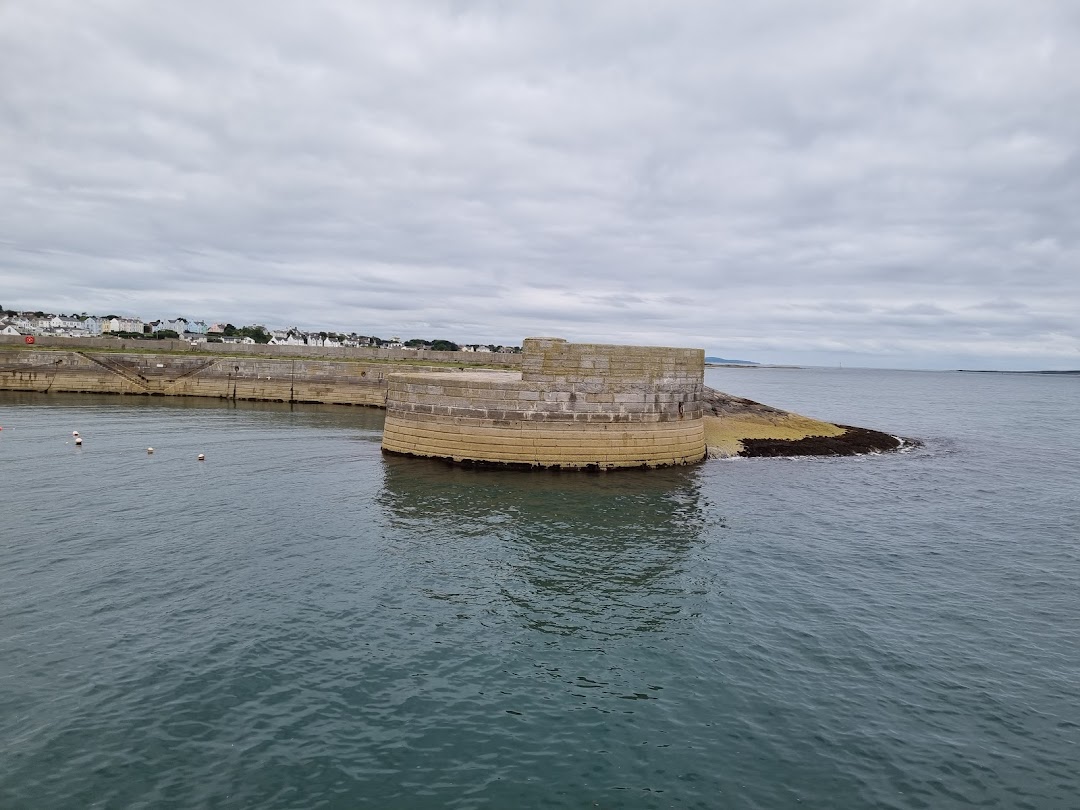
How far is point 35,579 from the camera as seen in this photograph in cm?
1179

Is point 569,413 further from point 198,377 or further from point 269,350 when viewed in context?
point 269,350

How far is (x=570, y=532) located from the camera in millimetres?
16594

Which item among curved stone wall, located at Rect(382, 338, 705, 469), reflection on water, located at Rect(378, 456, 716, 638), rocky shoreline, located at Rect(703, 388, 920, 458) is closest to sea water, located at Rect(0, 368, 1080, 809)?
reflection on water, located at Rect(378, 456, 716, 638)

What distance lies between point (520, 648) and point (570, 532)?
21.0 ft

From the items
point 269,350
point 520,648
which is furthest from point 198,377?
point 520,648

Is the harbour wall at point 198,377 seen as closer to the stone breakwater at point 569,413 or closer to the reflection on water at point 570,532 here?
the stone breakwater at point 569,413

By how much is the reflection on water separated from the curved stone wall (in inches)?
31.6

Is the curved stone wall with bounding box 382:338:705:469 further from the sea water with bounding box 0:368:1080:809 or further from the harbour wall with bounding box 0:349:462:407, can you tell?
the harbour wall with bounding box 0:349:462:407

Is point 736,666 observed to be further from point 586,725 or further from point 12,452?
point 12,452

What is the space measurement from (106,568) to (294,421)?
24.1m

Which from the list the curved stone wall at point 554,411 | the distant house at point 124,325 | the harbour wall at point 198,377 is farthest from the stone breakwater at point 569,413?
the distant house at point 124,325

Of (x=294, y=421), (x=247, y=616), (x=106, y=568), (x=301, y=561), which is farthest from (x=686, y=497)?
(x=294, y=421)

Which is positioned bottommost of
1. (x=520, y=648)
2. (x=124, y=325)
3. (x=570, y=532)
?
(x=520, y=648)

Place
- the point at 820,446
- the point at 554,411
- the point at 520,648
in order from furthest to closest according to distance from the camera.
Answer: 1. the point at 820,446
2. the point at 554,411
3. the point at 520,648
